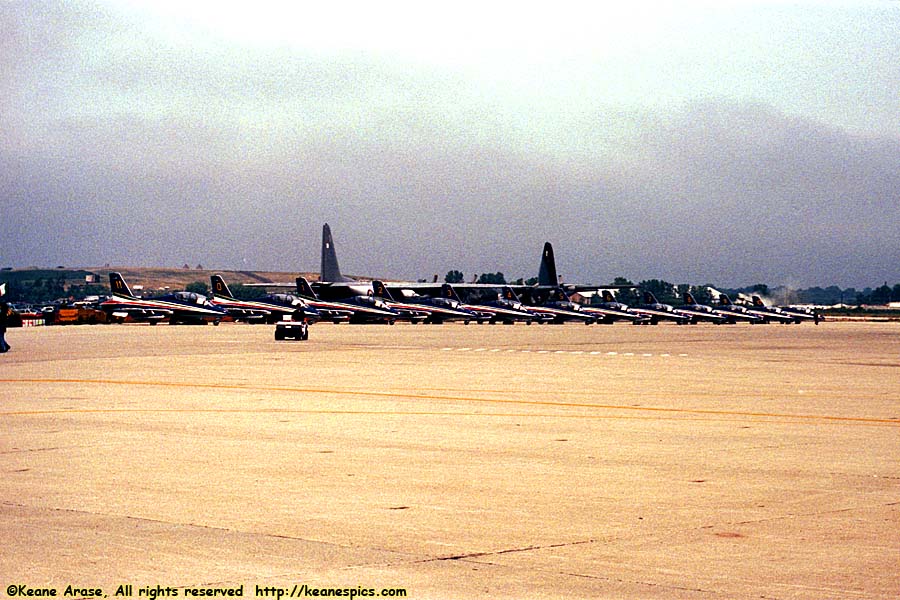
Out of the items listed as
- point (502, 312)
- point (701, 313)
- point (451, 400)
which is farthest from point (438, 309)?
point (451, 400)

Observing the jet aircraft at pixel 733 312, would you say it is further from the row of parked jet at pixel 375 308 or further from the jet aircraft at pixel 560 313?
the jet aircraft at pixel 560 313

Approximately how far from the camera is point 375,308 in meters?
98.9

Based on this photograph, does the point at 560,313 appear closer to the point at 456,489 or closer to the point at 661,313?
the point at 661,313

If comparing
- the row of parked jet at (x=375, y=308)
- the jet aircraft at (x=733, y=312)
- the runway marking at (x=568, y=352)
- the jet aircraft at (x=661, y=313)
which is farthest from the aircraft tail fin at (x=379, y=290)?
the runway marking at (x=568, y=352)

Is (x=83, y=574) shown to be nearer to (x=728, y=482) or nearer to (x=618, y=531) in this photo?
(x=618, y=531)

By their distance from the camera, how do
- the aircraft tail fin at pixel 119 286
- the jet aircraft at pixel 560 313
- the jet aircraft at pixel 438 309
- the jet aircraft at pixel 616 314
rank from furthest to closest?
the jet aircraft at pixel 616 314 → the jet aircraft at pixel 560 313 → the jet aircraft at pixel 438 309 → the aircraft tail fin at pixel 119 286

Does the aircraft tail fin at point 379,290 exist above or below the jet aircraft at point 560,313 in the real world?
above

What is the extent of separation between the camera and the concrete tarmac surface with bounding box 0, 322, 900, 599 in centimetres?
842

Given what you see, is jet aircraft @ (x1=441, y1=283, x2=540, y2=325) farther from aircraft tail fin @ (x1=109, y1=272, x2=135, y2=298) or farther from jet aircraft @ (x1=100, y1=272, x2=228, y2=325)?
aircraft tail fin @ (x1=109, y1=272, x2=135, y2=298)

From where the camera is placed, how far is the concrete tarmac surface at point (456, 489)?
8.42m

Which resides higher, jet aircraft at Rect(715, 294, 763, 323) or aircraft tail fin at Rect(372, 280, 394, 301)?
aircraft tail fin at Rect(372, 280, 394, 301)

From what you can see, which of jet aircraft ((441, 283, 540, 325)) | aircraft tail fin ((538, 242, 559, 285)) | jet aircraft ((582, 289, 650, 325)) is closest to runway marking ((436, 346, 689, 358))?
jet aircraft ((441, 283, 540, 325))

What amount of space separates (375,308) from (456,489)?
286 ft

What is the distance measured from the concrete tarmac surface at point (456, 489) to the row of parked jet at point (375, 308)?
60.4m
